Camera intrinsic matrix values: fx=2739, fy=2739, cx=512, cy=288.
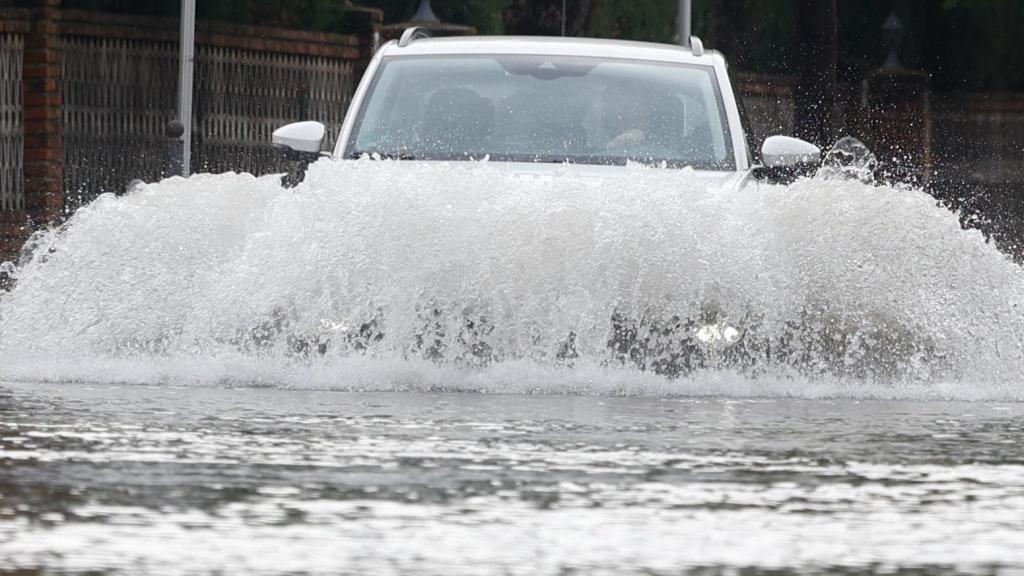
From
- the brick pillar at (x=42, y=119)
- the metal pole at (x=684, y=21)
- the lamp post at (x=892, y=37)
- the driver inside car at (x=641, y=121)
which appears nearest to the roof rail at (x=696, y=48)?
the driver inside car at (x=641, y=121)

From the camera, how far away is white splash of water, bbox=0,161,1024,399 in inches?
382

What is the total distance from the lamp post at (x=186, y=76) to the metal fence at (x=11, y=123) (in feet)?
7.15

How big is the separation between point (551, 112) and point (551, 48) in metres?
0.59

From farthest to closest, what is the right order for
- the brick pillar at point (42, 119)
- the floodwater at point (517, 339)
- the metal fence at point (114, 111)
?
the metal fence at point (114, 111) → the brick pillar at point (42, 119) → the floodwater at point (517, 339)

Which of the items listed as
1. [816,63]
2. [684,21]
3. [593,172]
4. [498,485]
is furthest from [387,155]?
[816,63]

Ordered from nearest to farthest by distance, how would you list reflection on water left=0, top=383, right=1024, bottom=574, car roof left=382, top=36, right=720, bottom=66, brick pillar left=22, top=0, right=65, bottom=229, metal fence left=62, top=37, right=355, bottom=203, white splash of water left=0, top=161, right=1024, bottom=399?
1. reflection on water left=0, top=383, right=1024, bottom=574
2. white splash of water left=0, top=161, right=1024, bottom=399
3. car roof left=382, top=36, right=720, bottom=66
4. brick pillar left=22, top=0, right=65, bottom=229
5. metal fence left=62, top=37, right=355, bottom=203

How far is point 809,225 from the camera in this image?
10273 millimetres

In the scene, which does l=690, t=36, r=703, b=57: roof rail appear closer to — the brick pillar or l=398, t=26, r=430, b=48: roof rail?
l=398, t=26, r=430, b=48: roof rail

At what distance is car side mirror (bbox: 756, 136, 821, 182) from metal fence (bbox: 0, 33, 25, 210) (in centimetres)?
967

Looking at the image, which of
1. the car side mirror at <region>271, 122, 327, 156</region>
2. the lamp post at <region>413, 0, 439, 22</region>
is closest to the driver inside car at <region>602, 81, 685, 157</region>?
the car side mirror at <region>271, 122, 327, 156</region>

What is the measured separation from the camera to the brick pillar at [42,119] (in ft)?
67.4

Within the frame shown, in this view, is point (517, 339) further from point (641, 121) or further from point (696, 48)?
point (696, 48)

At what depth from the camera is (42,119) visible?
A: 67.5 ft

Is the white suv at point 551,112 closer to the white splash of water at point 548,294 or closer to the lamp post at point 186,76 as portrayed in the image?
the white splash of water at point 548,294
